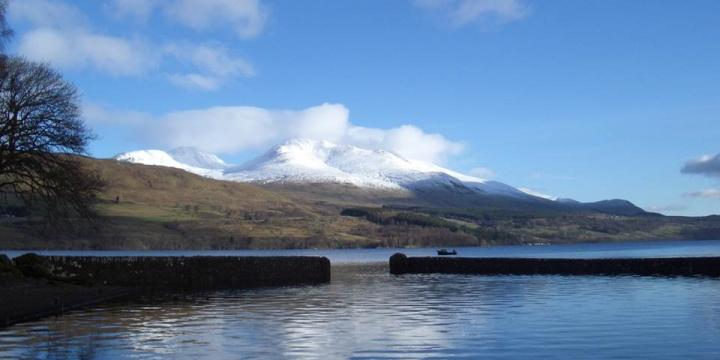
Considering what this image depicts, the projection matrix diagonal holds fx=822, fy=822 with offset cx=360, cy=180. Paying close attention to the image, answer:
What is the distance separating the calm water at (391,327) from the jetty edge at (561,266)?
16591 millimetres

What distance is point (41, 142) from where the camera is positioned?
38281mm

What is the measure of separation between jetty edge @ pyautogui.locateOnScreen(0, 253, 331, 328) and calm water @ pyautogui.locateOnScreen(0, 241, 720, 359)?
5.48ft

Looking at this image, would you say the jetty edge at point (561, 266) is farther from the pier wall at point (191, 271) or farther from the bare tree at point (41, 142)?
the bare tree at point (41, 142)

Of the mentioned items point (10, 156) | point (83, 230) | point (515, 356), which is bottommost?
point (515, 356)

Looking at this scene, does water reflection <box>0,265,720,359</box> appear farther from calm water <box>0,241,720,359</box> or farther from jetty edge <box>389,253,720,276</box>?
jetty edge <box>389,253,720,276</box>

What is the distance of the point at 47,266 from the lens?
3947cm

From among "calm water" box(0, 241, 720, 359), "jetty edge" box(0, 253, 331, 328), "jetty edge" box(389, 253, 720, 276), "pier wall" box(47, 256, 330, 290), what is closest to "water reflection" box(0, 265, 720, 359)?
"calm water" box(0, 241, 720, 359)

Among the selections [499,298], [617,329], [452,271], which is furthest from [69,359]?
[452,271]

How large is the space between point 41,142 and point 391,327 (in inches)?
873

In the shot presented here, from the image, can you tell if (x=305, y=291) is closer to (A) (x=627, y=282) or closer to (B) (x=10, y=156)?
(B) (x=10, y=156)

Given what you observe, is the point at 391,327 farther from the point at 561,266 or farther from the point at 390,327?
the point at 561,266

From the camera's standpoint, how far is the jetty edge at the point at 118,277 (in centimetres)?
3012

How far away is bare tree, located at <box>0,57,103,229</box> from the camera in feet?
123

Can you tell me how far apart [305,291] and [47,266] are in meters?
12.6
